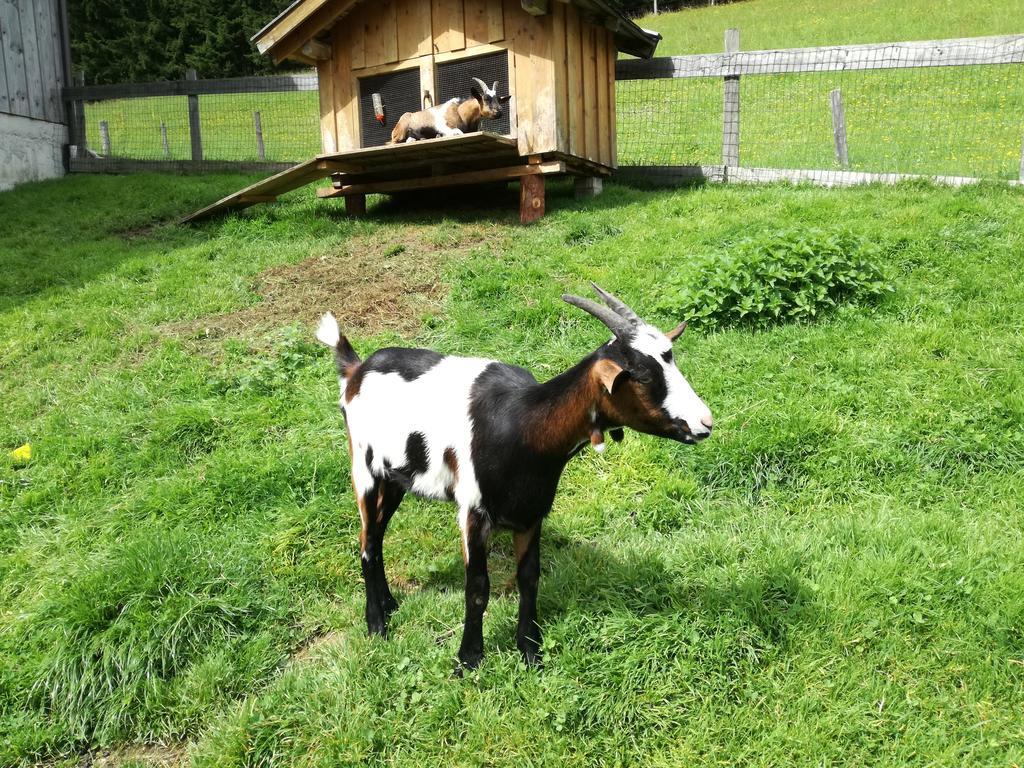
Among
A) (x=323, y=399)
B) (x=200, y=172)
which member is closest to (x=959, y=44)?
(x=323, y=399)

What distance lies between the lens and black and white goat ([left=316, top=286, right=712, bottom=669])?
8.70ft

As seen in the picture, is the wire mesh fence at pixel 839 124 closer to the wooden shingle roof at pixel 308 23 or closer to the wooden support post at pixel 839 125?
the wooden support post at pixel 839 125

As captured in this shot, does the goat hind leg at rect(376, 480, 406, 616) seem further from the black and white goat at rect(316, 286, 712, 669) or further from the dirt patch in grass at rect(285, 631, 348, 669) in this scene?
the dirt patch in grass at rect(285, 631, 348, 669)

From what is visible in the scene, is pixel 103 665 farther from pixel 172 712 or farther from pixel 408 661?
pixel 408 661

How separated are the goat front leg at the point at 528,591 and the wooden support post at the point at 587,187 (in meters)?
6.76

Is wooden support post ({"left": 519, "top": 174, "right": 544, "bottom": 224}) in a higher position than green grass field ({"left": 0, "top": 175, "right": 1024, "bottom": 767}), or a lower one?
higher

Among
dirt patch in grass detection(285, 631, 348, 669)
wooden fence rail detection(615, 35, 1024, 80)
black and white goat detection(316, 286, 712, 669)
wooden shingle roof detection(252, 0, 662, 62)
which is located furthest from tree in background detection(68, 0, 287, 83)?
dirt patch in grass detection(285, 631, 348, 669)

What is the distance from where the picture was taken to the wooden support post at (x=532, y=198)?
26.9 ft

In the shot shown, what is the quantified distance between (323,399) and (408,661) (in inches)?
97.2

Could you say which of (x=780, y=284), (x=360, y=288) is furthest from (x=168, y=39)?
(x=780, y=284)

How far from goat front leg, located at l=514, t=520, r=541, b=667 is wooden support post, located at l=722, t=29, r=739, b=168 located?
25.5 feet

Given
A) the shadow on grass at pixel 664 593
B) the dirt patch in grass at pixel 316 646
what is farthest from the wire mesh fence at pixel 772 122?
the dirt patch in grass at pixel 316 646

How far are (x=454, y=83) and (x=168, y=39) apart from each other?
1312 inches

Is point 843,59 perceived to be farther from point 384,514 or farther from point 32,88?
point 32,88
